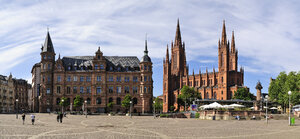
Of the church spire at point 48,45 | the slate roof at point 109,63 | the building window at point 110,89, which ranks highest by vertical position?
the church spire at point 48,45

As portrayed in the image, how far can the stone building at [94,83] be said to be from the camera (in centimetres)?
9050

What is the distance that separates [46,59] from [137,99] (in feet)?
88.5

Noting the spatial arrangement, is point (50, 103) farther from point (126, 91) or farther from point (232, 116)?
point (232, 116)

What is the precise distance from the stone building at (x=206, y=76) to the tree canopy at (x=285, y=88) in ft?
111

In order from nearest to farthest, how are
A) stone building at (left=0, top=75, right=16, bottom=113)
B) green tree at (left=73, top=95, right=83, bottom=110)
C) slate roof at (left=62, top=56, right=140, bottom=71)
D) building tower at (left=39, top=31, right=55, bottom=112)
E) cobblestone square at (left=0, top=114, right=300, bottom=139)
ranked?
cobblestone square at (left=0, top=114, right=300, bottom=139)
green tree at (left=73, top=95, right=83, bottom=110)
building tower at (left=39, top=31, right=55, bottom=112)
slate roof at (left=62, top=56, right=140, bottom=71)
stone building at (left=0, top=75, right=16, bottom=113)

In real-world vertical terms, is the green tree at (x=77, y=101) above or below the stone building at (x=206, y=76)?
below

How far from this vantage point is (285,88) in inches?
3329

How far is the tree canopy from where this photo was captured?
→ 80.9 meters

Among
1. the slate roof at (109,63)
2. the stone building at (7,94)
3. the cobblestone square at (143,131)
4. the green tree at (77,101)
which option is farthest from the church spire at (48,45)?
the cobblestone square at (143,131)

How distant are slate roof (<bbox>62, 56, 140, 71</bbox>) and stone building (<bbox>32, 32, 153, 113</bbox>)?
0.91 feet

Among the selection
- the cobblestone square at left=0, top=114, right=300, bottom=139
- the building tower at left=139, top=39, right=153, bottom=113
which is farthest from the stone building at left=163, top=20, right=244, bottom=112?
the cobblestone square at left=0, top=114, right=300, bottom=139

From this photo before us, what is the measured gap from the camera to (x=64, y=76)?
91.2 m

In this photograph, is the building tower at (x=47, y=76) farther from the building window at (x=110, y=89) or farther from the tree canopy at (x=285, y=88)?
the tree canopy at (x=285, y=88)

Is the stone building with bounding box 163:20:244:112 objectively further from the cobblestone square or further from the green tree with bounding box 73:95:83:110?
the cobblestone square
